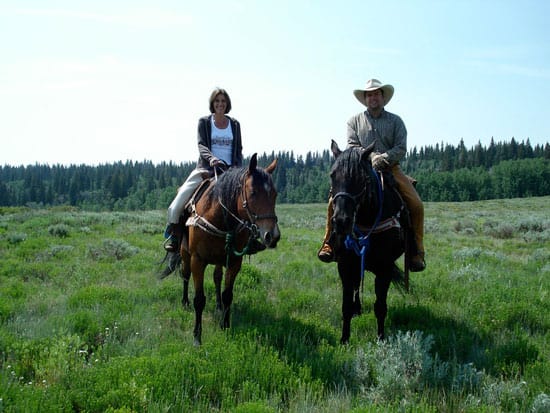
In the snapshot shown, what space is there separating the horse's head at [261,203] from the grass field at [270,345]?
129 centimetres

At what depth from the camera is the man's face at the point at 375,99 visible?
597 centimetres

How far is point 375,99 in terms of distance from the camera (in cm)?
599

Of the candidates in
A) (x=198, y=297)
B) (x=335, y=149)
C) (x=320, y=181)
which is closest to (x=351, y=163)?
(x=335, y=149)

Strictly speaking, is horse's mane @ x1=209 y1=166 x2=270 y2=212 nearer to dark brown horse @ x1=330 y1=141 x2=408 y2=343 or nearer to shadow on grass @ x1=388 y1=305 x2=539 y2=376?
dark brown horse @ x1=330 y1=141 x2=408 y2=343

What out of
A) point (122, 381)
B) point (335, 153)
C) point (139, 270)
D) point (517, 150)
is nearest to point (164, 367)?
point (122, 381)

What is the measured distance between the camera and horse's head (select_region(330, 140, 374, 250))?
176 inches

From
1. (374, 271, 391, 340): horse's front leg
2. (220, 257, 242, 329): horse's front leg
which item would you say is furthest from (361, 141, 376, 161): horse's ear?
(220, 257, 242, 329): horse's front leg

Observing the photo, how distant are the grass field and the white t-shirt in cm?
256

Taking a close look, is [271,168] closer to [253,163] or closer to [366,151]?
[253,163]

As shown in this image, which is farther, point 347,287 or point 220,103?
point 220,103

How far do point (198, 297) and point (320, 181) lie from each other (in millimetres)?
128071

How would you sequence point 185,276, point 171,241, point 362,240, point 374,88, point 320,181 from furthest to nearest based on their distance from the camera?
point 320,181, point 171,241, point 185,276, point 374,88, point 362,240

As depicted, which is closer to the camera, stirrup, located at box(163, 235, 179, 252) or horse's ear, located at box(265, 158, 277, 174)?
horse's ear, located at box(265, 158, 277, 174)

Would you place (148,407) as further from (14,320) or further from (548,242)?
(548,242)
